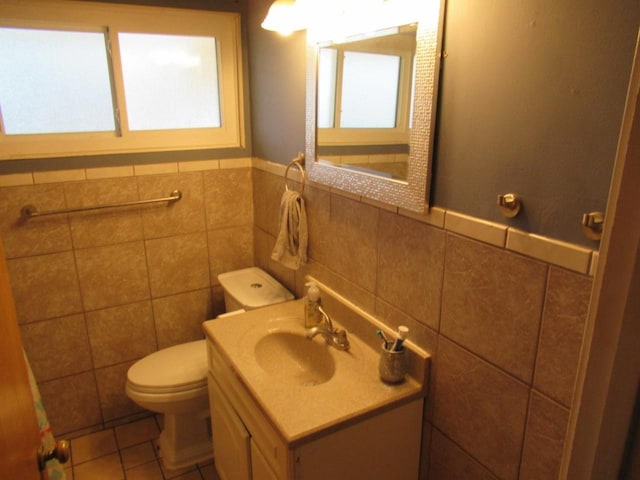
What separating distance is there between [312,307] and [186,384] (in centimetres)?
74

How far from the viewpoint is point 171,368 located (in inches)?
81.5

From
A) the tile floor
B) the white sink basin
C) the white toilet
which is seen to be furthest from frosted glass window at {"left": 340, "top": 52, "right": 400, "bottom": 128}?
the tile floor

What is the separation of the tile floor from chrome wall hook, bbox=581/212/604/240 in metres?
1.91

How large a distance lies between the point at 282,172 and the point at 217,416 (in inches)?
41.1

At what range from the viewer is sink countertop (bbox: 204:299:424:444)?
1.20 m

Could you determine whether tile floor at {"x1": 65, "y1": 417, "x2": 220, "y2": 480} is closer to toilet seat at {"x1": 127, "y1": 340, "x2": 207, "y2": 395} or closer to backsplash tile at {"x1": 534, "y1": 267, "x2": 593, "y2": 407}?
toilet seat at {"x1": 127, "y1": 340, "x2": 207, "y2": 395}

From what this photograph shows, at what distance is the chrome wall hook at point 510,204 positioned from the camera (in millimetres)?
970

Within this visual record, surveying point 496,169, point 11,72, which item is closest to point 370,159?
point 496,169

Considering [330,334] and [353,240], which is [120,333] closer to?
[330,334]

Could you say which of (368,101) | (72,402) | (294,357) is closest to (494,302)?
(368,101)

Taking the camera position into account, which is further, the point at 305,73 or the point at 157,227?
the point at 157,227

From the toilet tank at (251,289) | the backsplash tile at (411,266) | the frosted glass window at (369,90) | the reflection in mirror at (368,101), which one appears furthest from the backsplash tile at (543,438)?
the toilet tank at (251,289)

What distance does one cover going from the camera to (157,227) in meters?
2.24

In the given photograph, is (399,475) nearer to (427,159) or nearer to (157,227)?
(427,159)
